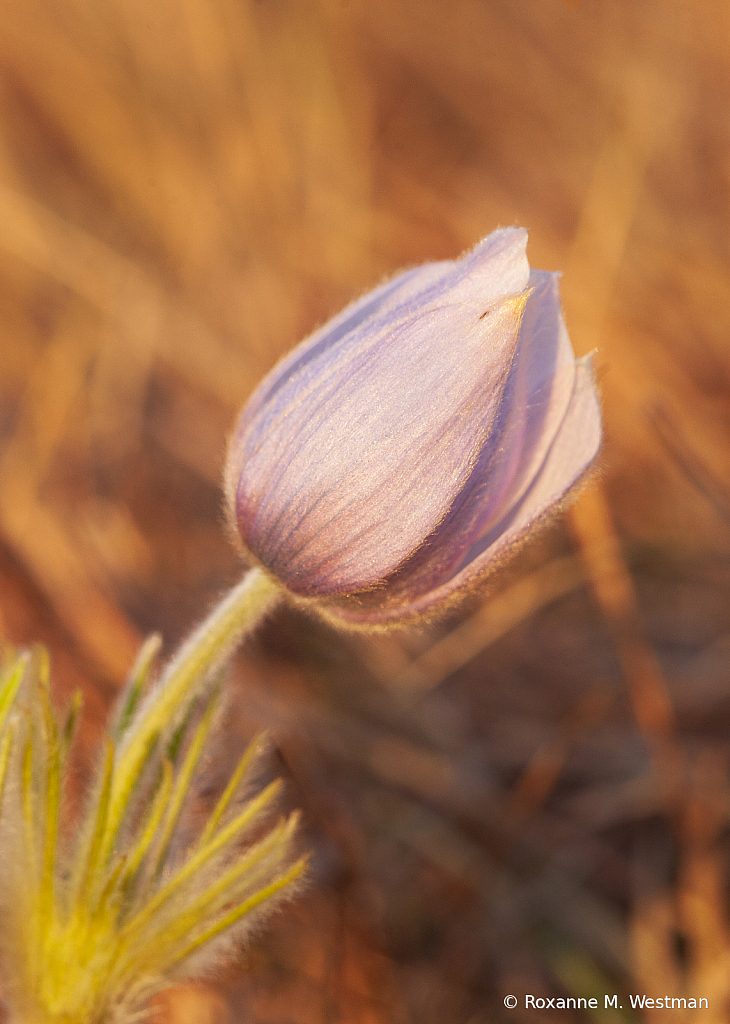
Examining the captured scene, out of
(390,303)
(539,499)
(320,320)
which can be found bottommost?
(539,499)

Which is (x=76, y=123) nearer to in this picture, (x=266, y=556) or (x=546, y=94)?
(x=546, y=94)

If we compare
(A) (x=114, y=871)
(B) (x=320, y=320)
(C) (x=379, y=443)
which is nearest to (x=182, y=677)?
(A) (x=114, y=871)

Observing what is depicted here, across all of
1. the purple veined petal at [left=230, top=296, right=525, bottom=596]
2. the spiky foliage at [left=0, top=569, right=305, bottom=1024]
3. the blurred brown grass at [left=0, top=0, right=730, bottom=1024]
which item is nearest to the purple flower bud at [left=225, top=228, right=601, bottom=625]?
the purple veined petal at [left=230, top=296, right=525, bottom=596]

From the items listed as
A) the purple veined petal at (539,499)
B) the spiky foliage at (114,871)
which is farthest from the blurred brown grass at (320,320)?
the purple veined petal at (539,499)

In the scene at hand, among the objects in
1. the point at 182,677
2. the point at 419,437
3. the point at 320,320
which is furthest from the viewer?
the point at 320,320

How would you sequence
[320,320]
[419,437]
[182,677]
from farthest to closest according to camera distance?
[320,320]
[182,677]
[419,437]

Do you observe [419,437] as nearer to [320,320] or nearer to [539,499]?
[539,499]

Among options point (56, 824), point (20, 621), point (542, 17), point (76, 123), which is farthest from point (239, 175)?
point (56, 824)
